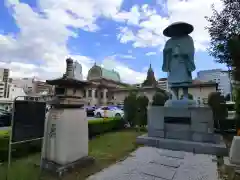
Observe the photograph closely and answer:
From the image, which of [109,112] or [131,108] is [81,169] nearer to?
[131,108]

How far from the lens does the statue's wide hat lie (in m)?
8.59

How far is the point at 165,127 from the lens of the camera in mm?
7895

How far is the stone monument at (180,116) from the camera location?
7.01 meters

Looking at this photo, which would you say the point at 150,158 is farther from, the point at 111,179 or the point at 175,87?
the point at 175,87

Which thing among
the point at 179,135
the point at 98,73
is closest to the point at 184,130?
the point at 179,135

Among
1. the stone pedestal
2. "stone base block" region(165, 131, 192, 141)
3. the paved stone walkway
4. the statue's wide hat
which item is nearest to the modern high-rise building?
the statue's wide hat

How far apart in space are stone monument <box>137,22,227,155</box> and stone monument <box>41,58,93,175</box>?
3.56m

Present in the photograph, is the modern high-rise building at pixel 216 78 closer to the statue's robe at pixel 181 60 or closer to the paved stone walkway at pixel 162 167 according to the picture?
the statue's robe at pixel 181 60

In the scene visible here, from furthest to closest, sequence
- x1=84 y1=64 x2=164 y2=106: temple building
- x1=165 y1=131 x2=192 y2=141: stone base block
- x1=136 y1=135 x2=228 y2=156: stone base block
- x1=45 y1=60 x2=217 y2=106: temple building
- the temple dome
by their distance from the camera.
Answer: the temple dome, x1=84 y1=64 x2=164 y2=106: temple building, x1=45 y1=60 x2=217 y2=106: temple building, x1=165 y1=131 x2=192 y2=141: stone base block, x1=136 y1=135 x2=228 y2=156: stone base block

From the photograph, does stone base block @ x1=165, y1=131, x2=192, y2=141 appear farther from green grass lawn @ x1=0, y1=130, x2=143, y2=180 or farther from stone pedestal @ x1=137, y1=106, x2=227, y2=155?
green grass lawn @ x1=0, y1=130, x2=143, y2=180

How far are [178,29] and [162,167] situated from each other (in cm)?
657

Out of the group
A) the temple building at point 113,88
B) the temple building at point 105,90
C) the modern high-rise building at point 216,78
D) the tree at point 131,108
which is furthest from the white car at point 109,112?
the modern high-rise building at point 216,78

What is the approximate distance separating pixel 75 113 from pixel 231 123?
10733mm

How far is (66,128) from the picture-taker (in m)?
4.81
